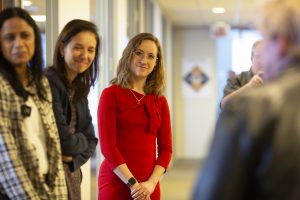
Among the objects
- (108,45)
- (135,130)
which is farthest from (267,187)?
(108,45)

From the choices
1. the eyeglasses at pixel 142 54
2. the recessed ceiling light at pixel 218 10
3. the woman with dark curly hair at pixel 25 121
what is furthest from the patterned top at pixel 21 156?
the recessed ceiling light at pixel 218 10

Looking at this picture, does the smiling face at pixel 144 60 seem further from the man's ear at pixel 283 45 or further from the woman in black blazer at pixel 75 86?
the man's ear at pixel 283 45

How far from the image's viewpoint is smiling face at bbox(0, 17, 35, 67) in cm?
189

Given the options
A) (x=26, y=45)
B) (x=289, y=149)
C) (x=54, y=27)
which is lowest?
(x=289, y=149)

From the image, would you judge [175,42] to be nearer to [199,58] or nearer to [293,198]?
[199,58]

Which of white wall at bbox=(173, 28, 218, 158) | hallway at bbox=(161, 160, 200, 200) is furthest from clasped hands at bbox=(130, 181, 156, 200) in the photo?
white wall at bbox=(173, 28, 218, 158)

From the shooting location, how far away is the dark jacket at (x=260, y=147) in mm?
1096

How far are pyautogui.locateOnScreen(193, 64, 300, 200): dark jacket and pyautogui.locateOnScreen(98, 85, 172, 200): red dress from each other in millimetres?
1631

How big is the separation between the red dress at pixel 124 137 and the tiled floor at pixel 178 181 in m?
1.38

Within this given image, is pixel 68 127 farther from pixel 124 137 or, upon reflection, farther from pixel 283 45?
pixel 283 45

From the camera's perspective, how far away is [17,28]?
6.31 feet

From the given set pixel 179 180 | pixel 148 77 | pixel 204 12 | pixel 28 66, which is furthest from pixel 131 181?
pixel 204 12

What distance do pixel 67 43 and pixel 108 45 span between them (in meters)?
2.60

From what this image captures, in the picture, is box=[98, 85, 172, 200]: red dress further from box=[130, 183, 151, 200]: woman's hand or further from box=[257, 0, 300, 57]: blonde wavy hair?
box=[257, 0, 300, 57]: blonde wavy hair
